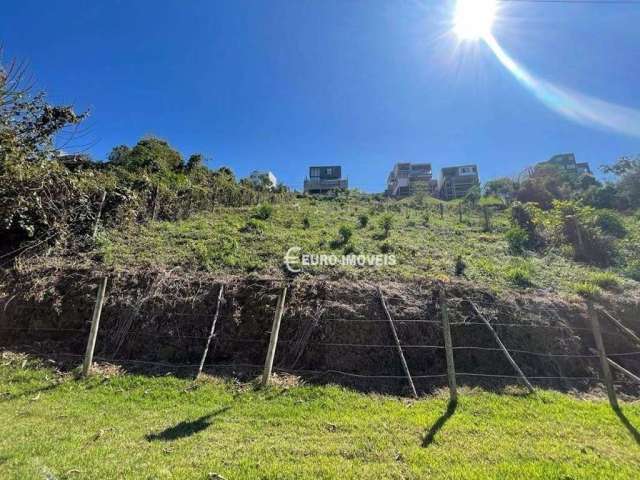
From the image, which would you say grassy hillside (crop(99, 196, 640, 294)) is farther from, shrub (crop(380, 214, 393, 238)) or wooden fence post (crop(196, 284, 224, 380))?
wooden fence post (crop(196, 284, 224, 380))

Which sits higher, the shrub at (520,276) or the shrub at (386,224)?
the shrub at (386,224)

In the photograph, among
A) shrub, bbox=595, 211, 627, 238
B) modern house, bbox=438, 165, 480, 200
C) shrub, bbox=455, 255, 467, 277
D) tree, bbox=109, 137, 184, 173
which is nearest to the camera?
shrub, bbox=455, 255, 467, 277

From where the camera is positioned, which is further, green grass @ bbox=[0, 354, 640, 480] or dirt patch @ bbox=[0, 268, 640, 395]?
dirt patch @ bbox=[0, 268, 640, 395]

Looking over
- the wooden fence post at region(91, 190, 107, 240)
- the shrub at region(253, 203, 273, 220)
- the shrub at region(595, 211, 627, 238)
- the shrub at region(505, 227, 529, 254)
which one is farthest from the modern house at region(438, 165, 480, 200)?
the wooden fence post at region(91, 190, 107, 240)

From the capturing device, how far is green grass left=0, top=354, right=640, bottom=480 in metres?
3.05

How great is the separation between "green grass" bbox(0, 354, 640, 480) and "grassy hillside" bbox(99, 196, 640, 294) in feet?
11.2

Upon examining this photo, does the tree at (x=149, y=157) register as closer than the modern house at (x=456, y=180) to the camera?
Yes

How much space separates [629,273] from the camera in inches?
397

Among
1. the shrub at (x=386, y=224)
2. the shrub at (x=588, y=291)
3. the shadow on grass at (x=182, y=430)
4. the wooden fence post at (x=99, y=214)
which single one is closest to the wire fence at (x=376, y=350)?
the shrub at (x=588, y=291)

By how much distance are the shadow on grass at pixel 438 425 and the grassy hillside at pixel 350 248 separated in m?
3.70

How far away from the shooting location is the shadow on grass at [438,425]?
3659 mm

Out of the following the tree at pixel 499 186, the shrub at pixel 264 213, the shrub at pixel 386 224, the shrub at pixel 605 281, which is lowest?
the shrub at pixel 605 281

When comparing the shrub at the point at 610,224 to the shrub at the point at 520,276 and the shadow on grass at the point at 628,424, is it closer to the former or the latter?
the shrub at the point at 520,276

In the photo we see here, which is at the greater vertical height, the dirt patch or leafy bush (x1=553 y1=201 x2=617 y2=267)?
leafy bush (x1=553 y1=201 x2=617 y2=267)
